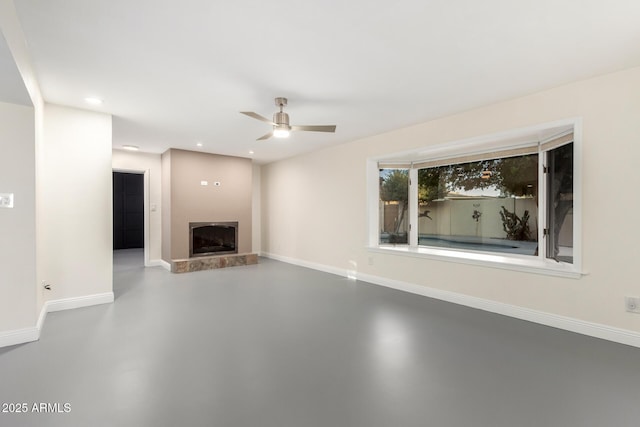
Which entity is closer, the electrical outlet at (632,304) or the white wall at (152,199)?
the electrical outlet at (632,304)

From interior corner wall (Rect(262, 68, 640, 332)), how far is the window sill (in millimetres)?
65

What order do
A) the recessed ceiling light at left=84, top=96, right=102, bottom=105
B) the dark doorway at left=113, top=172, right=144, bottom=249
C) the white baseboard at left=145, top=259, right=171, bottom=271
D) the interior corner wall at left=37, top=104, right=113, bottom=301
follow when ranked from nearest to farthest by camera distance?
1. the recessed ceiling light at left=84, top=96, right=102, bottom=105
2. the interior corner wall at left=37, top=104, right=113, bottom=301
3. the white baseboard at left=145, top=259, right=171, bottom=271
4. the dark doorway at left=113, top=172, right=144, bottom=249

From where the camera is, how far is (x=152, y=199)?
6.54 m

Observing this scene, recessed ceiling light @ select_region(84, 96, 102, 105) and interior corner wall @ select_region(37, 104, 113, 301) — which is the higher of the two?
recessed ceiling light @ select_region(84, 96, 102, 105)

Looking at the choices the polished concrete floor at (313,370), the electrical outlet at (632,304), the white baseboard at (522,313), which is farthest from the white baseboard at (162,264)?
the electrical outlet at (632,304)

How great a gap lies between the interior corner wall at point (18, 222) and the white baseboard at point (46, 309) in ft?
0.17

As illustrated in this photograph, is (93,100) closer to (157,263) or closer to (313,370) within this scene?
(313,370)

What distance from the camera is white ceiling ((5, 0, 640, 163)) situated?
6.19ft

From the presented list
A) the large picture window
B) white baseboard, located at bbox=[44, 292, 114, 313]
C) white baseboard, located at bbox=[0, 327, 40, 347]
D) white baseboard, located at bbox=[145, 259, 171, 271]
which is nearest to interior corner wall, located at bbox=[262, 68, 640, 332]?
the large picture window

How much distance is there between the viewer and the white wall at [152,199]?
6391 mm

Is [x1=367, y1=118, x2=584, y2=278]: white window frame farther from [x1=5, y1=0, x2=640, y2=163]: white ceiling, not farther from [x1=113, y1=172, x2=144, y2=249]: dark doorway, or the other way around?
[x1=113, y1=172, x2=144, y2=249]: dark doorway

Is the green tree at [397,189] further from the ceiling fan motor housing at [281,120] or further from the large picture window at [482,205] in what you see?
the ceiling fan motor housing at [281,120]

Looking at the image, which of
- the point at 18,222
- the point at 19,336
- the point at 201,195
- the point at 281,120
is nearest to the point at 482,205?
the point at 281,120

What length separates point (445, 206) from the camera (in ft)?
16.1
